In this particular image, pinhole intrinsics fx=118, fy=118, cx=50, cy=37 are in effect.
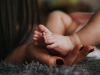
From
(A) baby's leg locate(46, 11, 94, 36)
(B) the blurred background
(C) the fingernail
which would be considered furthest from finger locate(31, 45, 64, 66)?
(B) the blurred background

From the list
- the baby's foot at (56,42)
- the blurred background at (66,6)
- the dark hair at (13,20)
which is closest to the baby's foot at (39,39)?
the baby's foot at (56,42)

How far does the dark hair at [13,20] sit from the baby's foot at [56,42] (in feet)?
0.98

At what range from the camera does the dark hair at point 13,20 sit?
611 millimetres

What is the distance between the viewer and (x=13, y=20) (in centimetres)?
65

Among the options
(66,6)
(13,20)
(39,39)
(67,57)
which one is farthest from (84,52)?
(66,6)

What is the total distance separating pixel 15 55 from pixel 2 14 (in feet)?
0.84

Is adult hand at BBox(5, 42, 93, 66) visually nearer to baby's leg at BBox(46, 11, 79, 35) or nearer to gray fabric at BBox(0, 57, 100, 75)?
gray fabric at BBox(0, 57, 100, 75)

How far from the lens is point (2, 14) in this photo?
A: 0.62 m

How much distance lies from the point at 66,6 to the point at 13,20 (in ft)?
6.79

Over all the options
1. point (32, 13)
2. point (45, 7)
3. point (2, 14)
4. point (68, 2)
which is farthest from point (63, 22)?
point (68, 2)

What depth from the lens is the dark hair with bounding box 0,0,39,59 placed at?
2.00ft

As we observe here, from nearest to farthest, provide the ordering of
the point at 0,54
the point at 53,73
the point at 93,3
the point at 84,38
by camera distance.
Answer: the point at 53,73
the point at 84,38
the point at 0,54
the point at 93,3

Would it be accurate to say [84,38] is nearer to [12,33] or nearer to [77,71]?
[77,71]

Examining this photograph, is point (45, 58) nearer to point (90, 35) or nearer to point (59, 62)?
point (59, 62)
